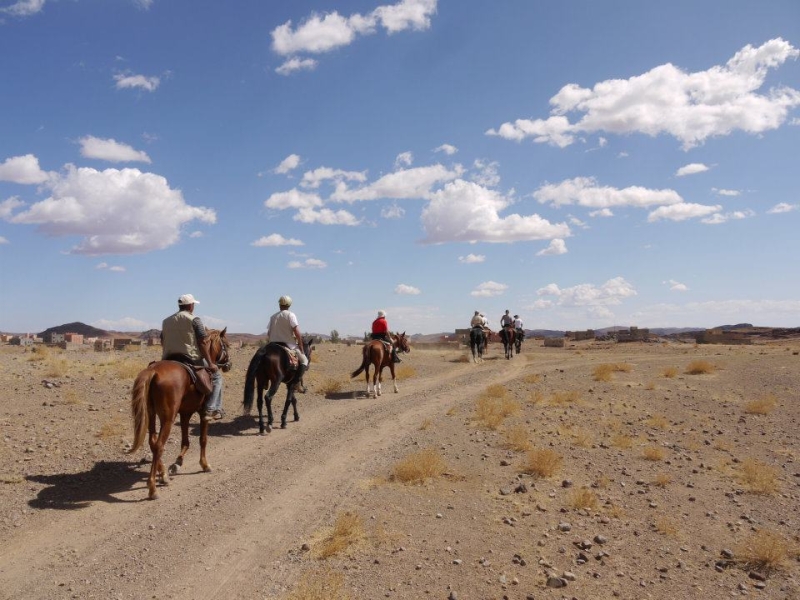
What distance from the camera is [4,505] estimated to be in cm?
721

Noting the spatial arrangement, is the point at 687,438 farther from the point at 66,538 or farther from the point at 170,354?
the point at 66,538

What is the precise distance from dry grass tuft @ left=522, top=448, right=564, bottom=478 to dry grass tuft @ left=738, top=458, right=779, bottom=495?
331 cm

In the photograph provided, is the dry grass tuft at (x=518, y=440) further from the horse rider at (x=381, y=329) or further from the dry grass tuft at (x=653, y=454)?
the horse rider at (x=381, y=329)

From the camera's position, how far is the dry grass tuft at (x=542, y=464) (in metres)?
9.27

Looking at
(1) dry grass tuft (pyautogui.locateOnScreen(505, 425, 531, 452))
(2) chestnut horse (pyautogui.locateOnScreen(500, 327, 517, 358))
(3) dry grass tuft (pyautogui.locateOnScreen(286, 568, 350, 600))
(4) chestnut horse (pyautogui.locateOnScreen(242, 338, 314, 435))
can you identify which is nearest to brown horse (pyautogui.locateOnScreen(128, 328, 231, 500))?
(4) chestnut horse (pyautogui.locateOnScreen(242, 338, 314, 435))

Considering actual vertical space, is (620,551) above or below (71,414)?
below

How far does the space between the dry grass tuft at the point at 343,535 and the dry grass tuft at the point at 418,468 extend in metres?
1.72

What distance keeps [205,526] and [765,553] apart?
693 cm

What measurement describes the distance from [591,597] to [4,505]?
7.33 meters

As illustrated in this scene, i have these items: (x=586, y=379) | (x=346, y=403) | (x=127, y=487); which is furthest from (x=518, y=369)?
(x=127, y=487)

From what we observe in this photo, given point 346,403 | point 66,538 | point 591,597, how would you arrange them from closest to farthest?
point 591,597
point 66,538
point 346,403

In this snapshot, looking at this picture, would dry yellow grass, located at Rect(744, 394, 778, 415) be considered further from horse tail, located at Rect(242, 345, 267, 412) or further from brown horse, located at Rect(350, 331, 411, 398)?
horse tail, located at Rect(242, 345, 267, 412)

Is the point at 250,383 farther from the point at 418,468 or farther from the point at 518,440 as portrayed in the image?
the point at 518,440

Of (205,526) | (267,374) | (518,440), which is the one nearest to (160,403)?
(205,526)
